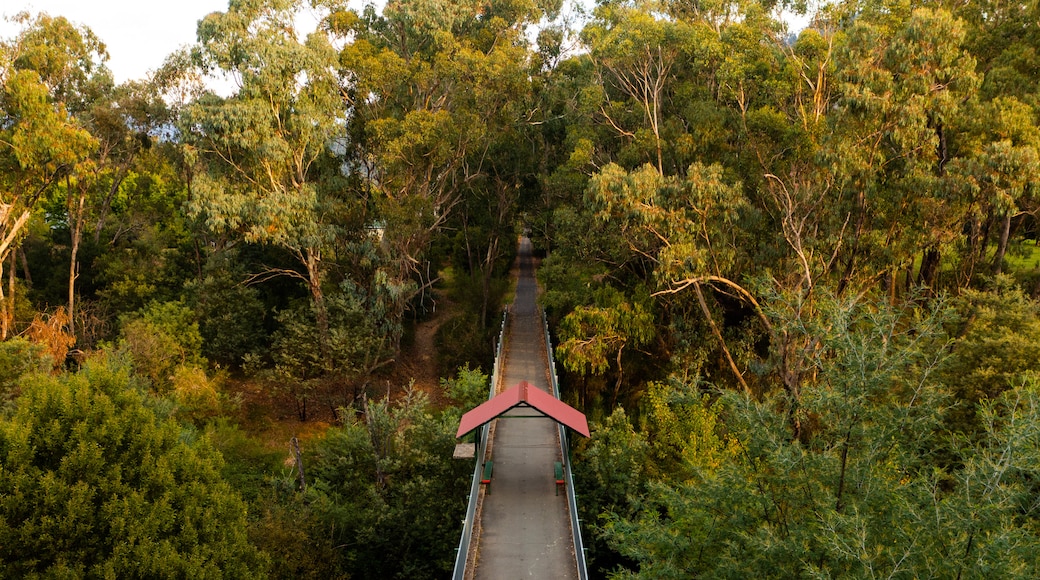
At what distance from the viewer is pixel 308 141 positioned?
23984 millimetres

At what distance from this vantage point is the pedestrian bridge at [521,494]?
40.1ft

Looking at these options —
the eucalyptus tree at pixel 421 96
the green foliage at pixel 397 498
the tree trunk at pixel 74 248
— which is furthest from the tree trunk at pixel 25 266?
the green foliage at pixel 397 498

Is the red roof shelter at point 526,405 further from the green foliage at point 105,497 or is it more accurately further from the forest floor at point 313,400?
the forest floor at point 313,400

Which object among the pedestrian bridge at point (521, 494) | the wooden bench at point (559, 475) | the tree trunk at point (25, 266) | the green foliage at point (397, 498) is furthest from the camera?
the tree trunk at point (25, 266)

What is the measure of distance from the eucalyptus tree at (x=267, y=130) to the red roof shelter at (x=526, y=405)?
458 inches

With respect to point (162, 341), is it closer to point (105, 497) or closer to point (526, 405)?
point (105, 497)

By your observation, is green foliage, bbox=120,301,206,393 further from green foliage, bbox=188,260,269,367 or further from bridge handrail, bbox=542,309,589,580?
bridge handrail, bbox=542,309,589,580

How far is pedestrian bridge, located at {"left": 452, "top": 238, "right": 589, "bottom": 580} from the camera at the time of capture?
1222 cm

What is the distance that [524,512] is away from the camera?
14031 millimetres

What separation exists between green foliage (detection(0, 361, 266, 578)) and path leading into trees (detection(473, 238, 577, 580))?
4.62m

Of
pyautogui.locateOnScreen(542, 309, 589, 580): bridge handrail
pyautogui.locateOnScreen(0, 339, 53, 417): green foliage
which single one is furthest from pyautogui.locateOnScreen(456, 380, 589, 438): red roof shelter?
pyautogui.locateOnScreen(0, 339, 53, 417): green foliage

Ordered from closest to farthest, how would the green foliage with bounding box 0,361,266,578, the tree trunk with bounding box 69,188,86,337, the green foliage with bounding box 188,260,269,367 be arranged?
the green foliage with bounding box 0,361,266,578 < the tree trunk with bounding box 69,188,86,337 < the green foliage with bounding box 188,260,269,367

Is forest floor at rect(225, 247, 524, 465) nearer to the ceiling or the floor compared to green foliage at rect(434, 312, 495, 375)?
nearer to the floor

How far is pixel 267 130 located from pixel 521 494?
15.8 m
